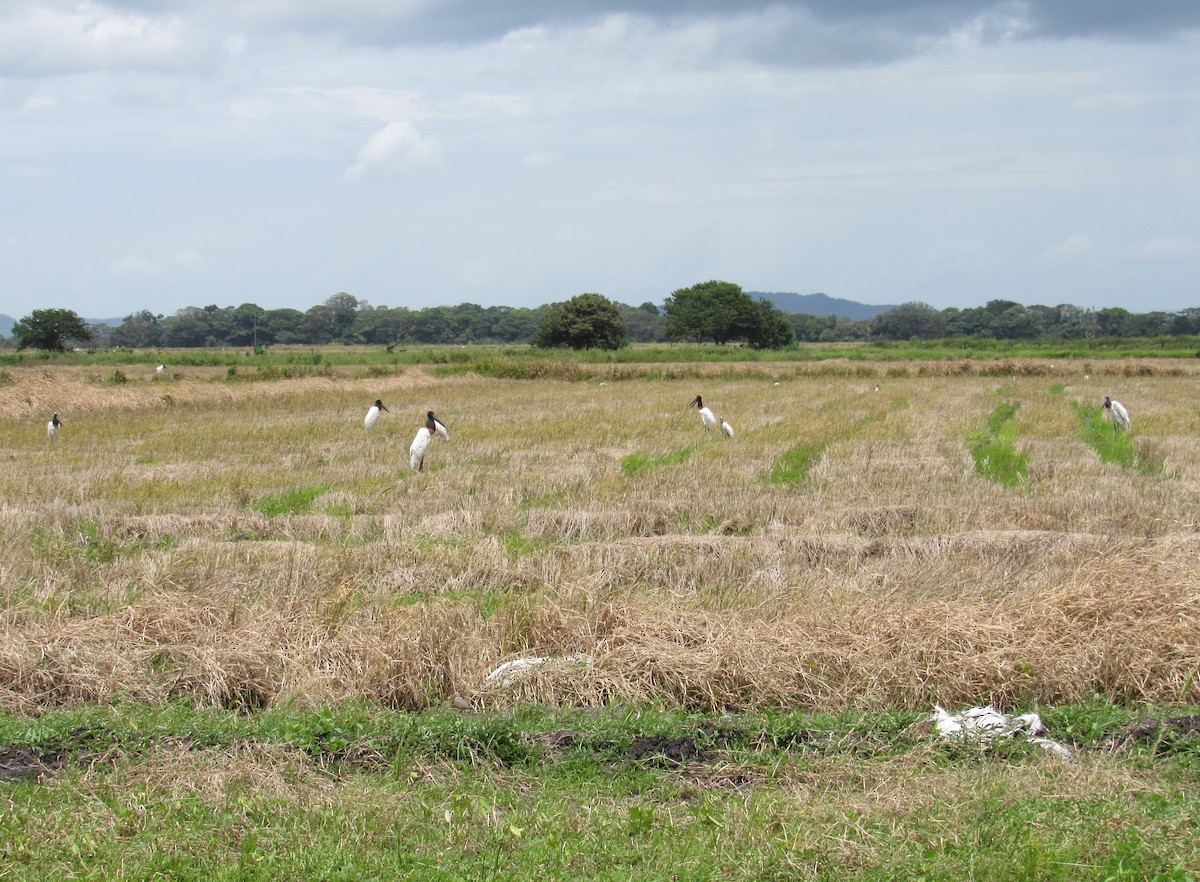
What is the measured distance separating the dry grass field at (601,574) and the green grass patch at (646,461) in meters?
0.11

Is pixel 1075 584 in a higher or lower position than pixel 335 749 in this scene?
higher

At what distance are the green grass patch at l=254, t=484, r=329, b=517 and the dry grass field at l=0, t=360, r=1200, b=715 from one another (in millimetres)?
67

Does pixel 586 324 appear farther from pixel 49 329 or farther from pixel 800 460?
pixel 800 460

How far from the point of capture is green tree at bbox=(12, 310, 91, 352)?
61.4 metres

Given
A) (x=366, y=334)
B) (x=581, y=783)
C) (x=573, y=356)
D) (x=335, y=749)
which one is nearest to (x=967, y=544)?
(x=581, y=783)

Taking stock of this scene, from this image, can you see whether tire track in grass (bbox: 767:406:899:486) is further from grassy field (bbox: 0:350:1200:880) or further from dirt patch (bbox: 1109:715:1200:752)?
dirt patch (bbox: 1109:715:1200:752)

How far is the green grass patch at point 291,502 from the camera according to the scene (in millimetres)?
12055

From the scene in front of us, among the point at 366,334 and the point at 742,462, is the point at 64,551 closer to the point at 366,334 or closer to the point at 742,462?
the point at 742,462

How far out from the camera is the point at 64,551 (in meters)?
9.23

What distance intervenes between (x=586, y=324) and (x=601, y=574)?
56.3 metres

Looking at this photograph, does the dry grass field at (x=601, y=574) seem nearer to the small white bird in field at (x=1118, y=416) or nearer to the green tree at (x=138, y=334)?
the small white bird in field at (x=1118, y=416)

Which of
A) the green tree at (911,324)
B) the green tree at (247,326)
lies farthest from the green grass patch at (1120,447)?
the green tree at (911,324)

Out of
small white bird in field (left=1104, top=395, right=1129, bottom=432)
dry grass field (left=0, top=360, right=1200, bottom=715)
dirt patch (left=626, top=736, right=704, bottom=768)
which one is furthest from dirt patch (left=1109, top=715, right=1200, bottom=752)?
small white bird in field (left=1104, top=395, right=1129, bottom=432)

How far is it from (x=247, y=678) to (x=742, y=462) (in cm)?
1047
